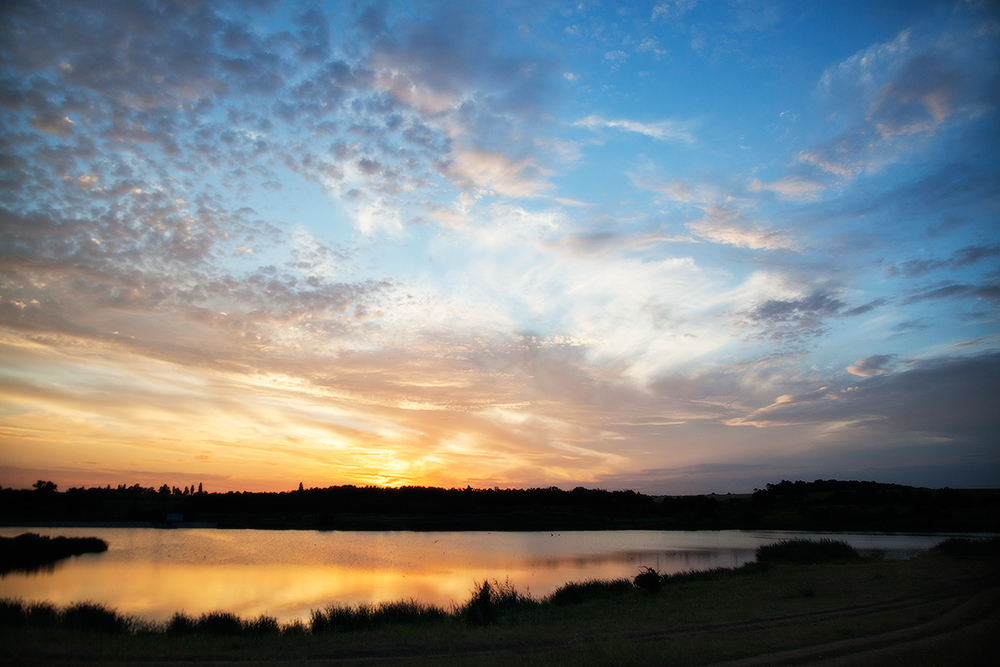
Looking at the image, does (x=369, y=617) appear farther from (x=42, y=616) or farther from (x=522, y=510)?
(x=522, y=510)

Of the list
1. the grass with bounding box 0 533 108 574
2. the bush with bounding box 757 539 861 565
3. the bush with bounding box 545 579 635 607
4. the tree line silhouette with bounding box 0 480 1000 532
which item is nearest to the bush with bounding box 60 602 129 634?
the bush with bounding box 545 579 635 607

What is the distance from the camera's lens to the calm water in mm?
22922

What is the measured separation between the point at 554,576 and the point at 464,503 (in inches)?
3237

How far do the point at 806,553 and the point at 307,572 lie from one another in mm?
31201

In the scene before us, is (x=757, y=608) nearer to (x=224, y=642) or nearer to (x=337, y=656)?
(x=337, y=656)

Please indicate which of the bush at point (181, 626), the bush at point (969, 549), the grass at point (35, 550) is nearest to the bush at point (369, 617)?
the bush at point (181, 626)

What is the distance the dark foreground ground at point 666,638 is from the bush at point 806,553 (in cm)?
1157

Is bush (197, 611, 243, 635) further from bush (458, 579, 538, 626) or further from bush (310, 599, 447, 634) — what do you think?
bush (458, 579, 538, 626)

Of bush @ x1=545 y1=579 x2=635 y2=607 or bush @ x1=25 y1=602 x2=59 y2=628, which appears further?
bush @ x1=545 y1=579 x2=635 y2=607

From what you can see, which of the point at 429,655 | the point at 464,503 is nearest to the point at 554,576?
the point at 429,655

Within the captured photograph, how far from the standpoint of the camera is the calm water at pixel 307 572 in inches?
902

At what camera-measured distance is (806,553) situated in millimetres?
31016

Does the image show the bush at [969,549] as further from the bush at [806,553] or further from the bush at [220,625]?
the bush at [220,625]

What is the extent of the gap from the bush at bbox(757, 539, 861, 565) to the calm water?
3.71 meters
